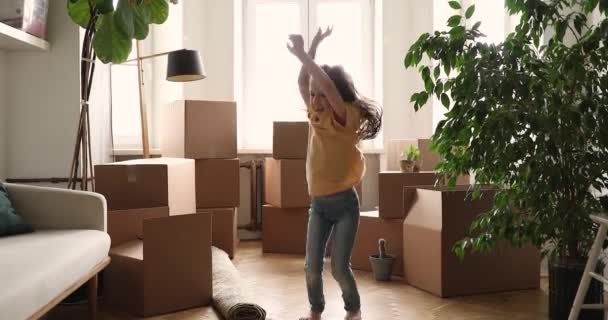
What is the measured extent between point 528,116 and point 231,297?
1.49 meters

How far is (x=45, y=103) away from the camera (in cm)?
358

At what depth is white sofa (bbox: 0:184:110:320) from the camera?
1.50m

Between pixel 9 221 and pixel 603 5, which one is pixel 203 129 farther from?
pixel 603 5

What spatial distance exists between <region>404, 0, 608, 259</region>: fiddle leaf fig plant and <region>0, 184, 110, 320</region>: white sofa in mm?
1369

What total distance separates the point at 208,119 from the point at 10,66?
4.21ft

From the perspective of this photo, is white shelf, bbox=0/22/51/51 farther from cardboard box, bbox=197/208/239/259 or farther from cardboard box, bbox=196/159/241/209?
cardboard box, bbox=197/208/239/259

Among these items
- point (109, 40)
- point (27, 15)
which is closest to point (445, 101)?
point (109, 40)

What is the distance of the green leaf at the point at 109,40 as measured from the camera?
8.34 ft

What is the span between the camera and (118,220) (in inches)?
112

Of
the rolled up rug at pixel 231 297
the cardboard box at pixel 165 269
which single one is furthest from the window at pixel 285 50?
the cardboard box at pixel 165 269

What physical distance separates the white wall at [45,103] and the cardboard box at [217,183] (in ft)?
2.82

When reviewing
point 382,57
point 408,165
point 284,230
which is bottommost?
point 284,230

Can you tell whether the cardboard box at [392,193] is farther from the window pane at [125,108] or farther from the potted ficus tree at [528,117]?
the window pane at [125,108]

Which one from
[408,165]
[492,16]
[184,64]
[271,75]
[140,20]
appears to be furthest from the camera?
[271,75]
